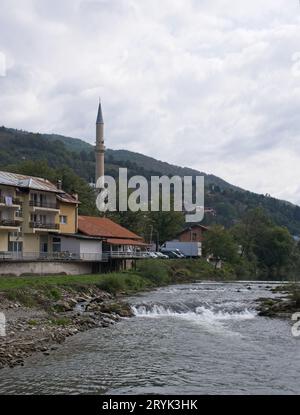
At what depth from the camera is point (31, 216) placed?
6228cm

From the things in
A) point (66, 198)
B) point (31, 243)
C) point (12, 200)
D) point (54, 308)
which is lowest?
point (54, 308)

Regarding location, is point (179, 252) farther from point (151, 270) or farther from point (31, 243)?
point (31, 243)

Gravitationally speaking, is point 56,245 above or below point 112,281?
above

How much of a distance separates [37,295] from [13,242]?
2049 cm

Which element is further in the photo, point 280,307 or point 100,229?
point 100,229

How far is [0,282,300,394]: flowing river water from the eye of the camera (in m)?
20.1

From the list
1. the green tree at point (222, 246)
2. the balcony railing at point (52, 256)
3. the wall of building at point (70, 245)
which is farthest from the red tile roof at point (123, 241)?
the green tree at point (222, 246)

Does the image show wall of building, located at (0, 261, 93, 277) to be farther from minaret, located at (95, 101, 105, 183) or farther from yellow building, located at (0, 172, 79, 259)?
minaret, located at (95, 101, 105, 183)

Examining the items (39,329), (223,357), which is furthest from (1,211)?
(223,357)

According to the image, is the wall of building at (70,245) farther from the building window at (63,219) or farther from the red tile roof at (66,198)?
the red tile roof at (66,198)

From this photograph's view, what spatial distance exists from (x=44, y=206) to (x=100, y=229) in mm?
10938

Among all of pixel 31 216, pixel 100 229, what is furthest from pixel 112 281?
pixel 100 229

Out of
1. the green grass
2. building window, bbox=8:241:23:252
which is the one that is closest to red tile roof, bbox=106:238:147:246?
building window, bbox=8:241:23:252

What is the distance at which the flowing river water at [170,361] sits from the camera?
20109 millimetres
